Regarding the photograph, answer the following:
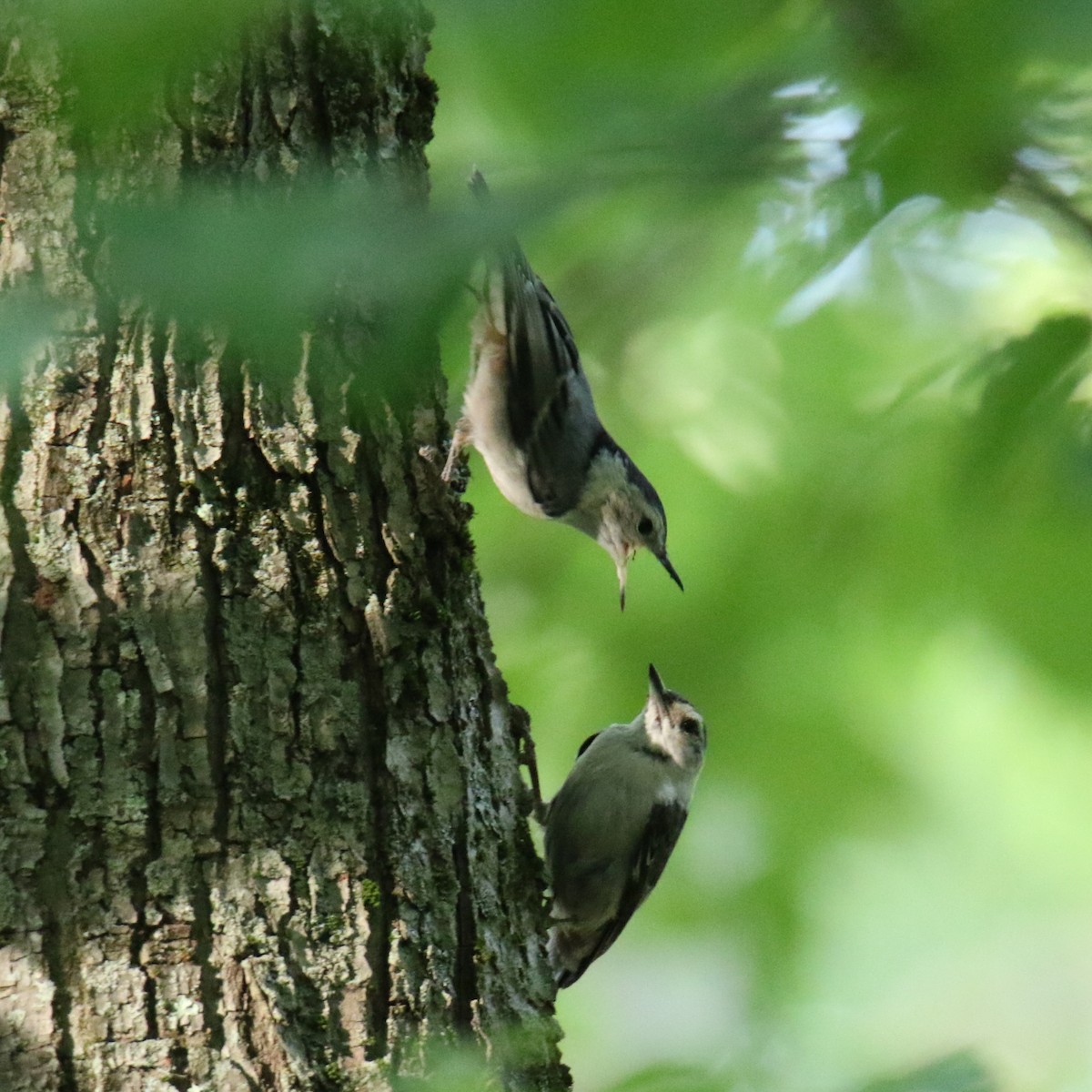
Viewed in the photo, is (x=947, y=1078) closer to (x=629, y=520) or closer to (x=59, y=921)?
A: (x=59, y=921)

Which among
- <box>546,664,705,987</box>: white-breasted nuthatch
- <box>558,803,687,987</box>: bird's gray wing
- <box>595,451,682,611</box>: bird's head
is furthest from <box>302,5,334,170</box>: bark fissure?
<box>558,803,687,987</box>: bird's gray wing

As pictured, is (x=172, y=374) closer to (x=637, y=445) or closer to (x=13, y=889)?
(x=13, y=889)

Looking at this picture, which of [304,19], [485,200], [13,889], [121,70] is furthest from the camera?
[304,19]

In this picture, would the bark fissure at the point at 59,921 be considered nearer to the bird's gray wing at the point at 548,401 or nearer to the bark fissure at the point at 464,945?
the bark fissure at the point at 464,945

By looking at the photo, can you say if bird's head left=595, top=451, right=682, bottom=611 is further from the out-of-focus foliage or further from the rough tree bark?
the rough tree bark

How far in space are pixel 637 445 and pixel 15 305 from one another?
3.02 meters

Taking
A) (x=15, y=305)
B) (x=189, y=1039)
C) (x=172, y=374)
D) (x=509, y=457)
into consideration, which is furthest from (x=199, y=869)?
(x=509, y=457)

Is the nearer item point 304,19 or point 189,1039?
point 189,1039

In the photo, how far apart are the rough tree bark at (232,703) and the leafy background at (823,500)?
382mm

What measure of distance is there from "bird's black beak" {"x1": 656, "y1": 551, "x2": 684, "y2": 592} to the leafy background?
0.18 feet

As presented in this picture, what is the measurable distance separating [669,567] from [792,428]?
0.56 m

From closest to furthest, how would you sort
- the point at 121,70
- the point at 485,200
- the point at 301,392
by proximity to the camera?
the point at 121,70, the point at 485,200, the point at 301,392

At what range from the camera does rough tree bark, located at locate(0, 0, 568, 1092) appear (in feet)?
6.08

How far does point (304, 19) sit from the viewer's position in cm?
205
